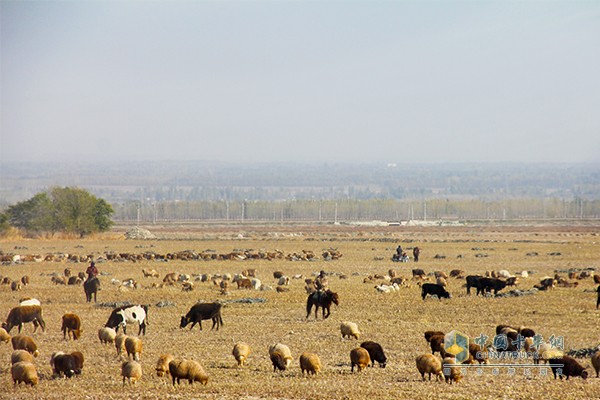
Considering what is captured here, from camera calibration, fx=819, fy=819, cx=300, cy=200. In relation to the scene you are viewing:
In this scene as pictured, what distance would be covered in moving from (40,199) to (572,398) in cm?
7381

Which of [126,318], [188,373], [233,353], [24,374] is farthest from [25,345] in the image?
[188,373]

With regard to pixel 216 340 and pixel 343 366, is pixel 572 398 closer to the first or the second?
pixel 343 366

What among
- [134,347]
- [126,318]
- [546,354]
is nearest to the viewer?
[546,354]

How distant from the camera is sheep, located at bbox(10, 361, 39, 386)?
14.3m

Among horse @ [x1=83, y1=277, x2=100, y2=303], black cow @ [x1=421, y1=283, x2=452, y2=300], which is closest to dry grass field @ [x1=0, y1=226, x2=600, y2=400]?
black cow @ [x1=421, y1=283, x2=452, y2=300]

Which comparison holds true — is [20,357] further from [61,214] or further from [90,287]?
[61,214]

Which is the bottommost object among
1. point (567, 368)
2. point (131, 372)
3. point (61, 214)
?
point (61, 214)

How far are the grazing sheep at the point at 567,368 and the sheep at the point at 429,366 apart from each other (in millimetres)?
2101

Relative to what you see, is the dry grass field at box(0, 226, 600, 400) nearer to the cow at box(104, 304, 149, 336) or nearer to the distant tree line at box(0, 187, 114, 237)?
the cow at box(104, 304, 149, 336)

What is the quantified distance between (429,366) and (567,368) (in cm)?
252

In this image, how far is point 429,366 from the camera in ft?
48.0

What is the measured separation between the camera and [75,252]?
5500cm

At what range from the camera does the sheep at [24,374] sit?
14.3 meters

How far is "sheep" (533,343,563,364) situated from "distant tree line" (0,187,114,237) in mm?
67817
